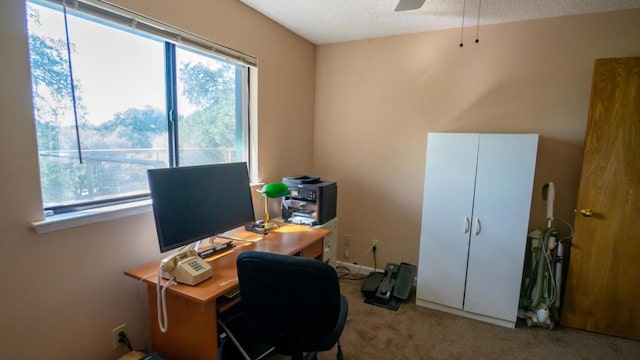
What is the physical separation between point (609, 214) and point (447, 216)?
1.16 m

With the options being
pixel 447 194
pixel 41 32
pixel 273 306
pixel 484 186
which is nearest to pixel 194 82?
pixel 41 32

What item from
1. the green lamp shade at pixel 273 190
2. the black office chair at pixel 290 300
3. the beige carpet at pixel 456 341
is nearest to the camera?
the black office chair at pixel 290 300

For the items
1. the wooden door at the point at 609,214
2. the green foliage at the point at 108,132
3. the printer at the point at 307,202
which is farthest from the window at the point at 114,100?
the wooden door at the point at 609,214

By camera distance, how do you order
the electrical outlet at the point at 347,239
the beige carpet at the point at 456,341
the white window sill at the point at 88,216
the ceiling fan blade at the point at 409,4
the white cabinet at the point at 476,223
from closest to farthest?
the white window sill at the point at 88,216
the ceiling fan blade at the point at 409,4
the beige carpet at the point at 456,341
the white cabinet at the point at 476,223
the electrical outlet at the point at 347,239

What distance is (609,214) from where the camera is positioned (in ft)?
7.48

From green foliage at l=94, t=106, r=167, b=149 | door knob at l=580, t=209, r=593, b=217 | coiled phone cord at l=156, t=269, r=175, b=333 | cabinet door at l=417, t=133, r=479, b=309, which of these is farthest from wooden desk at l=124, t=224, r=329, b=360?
door knob at l=580, t=209, r=593, b=217

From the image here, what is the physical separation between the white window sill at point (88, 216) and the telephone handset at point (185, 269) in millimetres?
416

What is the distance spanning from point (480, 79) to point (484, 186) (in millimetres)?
1033

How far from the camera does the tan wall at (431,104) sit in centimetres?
246

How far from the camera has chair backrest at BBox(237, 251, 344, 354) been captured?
4.10ft

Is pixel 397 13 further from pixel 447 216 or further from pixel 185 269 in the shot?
pixel 185 269

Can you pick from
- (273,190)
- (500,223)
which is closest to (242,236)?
(273,190)

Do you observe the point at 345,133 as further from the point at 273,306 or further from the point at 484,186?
the point at 273,306

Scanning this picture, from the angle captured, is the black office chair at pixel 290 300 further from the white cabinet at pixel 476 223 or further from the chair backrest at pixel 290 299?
the white cabinet at pixel 476 223
